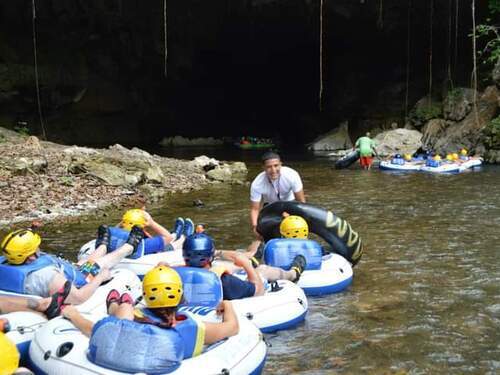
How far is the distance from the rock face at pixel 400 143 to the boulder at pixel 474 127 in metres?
1.50

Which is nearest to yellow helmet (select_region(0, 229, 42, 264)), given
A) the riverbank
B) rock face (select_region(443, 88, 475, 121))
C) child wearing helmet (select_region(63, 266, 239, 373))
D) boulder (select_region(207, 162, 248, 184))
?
child wearing helmet (select_region(63, 266, 239, 373))

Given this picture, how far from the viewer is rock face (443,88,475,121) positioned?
24.7 m

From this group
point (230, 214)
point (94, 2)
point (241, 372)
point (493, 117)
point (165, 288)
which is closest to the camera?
point (165, 288)

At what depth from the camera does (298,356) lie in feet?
15.3

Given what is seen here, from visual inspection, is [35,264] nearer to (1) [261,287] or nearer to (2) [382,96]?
(1) [261,287]

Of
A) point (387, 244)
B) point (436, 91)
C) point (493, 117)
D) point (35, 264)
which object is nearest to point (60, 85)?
point (436, 91)

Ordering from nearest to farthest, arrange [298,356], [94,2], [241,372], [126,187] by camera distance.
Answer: [241,372], [298,356], [126,187], [94,2]

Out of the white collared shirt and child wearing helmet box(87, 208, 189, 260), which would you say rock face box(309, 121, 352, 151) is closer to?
the white collared shirt

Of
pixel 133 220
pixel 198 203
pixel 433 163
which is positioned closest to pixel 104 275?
pixel 133 220

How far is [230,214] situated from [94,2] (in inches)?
839

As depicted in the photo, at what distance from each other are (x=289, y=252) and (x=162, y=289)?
3.04 m

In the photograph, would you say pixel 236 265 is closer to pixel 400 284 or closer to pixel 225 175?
pixel 400 284

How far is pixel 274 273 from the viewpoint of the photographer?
5.88m

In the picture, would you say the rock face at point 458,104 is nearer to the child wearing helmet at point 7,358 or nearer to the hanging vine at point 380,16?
the hanging vine at point 380,16
